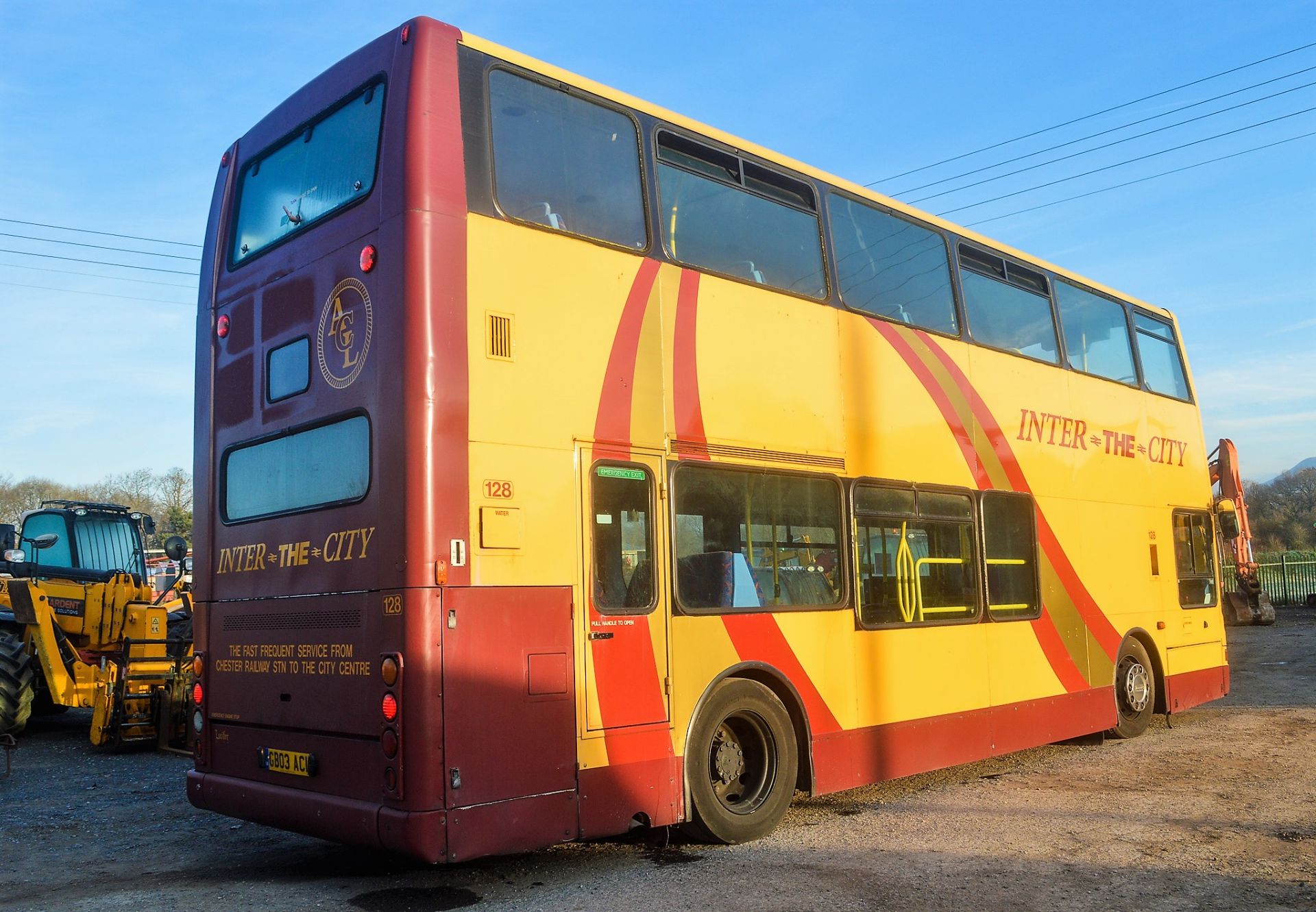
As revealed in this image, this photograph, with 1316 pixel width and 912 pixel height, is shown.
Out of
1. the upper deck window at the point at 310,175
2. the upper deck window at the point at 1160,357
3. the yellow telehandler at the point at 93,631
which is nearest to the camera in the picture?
the upper deck window at the point at 310,175

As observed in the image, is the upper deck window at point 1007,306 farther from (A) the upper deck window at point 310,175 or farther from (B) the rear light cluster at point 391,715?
(B) the rear light cluster at point 391,715

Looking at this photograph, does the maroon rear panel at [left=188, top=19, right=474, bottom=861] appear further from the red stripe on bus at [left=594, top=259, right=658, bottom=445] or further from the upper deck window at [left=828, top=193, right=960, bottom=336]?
the upper deck window at [left=828, top=193, right=960, bottom=336]

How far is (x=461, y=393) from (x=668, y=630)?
2.01m

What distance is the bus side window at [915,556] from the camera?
852 cm

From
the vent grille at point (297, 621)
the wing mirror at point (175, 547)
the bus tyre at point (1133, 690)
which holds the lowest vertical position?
the bus tyre at point (1133, 690)

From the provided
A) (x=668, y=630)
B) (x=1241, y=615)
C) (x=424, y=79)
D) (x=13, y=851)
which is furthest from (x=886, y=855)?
(x=1241, y=615)

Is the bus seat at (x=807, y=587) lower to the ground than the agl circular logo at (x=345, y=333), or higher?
lower

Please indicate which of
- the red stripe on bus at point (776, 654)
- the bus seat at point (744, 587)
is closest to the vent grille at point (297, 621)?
the red stripe on bus at point (776, 654)

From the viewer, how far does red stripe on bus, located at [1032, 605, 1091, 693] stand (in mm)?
10383

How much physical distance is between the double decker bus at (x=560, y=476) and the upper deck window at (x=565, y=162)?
22 mm

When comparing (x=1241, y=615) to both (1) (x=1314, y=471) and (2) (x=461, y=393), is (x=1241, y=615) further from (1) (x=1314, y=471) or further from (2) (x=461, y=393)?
(1) (x=1314, y=471)

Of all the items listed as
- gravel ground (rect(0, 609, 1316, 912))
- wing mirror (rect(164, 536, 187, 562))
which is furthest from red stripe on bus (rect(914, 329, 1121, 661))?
wing mirror (rect(164, 536, 187, 562))

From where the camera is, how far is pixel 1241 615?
86.2ft

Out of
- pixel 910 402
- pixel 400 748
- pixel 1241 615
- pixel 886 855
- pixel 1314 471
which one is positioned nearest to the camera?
pixel 400 748
